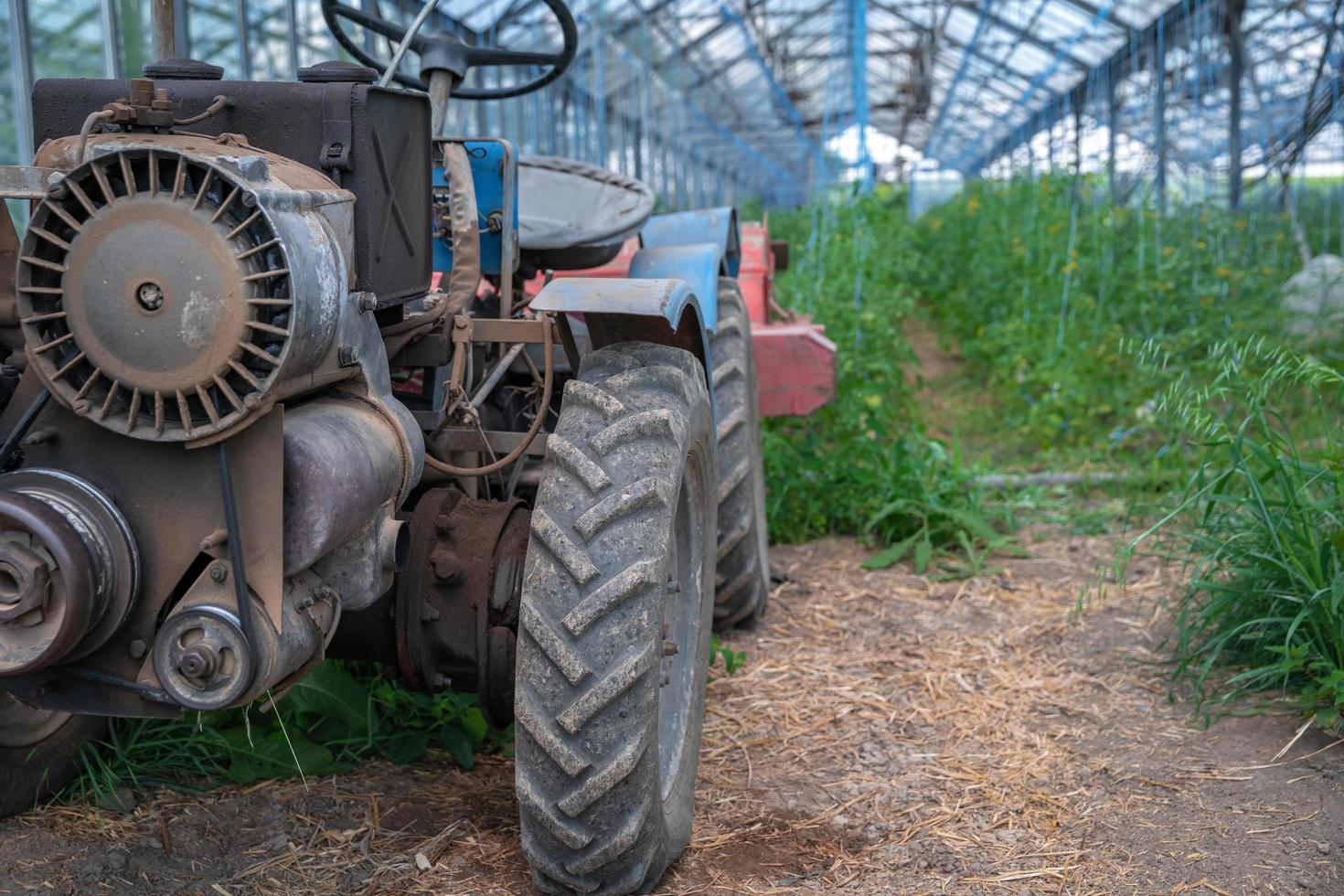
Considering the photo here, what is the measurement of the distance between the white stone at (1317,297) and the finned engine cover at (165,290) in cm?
584

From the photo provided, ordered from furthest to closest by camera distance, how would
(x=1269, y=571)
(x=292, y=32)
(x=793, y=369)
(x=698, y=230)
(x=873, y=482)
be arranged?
(x=292, y=32) → (x=873, y=482) → (x=793, y=369) → (x=698, y=230) → (x=1269, y=571)

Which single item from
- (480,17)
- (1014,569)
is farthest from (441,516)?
(480,17)

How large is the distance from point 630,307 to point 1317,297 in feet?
24.6

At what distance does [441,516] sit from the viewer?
252 cm

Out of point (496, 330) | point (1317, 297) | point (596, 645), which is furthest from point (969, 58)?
point (596, 645)

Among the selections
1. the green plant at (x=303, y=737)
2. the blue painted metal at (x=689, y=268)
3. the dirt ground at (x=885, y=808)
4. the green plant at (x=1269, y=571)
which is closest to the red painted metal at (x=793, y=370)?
the blue painted metal at (x=689, y=268)

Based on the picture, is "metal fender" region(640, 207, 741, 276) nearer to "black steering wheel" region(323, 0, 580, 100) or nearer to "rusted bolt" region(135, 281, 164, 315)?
"black steering wheel" region(323, 0, 580, 100)

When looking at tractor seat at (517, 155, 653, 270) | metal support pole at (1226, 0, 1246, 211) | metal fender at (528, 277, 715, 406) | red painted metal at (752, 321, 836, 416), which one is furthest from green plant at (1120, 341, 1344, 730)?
metal support pole at (1226, 0, 1246, 211)

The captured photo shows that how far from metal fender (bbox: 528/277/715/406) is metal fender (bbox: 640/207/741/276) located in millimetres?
1526

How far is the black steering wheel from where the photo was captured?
121 inches

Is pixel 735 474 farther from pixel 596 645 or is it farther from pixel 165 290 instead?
pixel 165 290

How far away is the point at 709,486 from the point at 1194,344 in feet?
16.8

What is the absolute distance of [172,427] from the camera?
1817 mm

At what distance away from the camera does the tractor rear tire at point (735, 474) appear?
384cm
